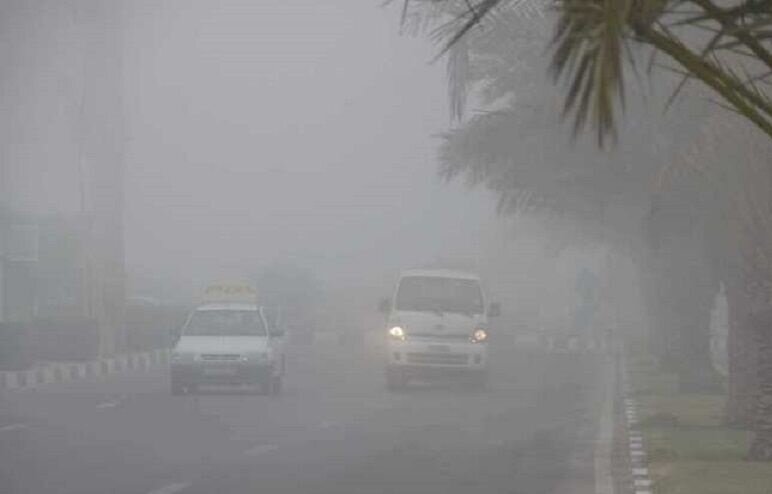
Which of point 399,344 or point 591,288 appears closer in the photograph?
point 399,344

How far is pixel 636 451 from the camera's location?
23.5 metres

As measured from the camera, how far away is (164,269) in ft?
404

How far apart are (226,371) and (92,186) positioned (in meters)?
16.9

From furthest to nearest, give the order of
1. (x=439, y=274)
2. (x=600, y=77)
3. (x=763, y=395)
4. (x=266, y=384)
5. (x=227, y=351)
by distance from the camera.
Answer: (x=439, y=274) < (x=266, y=384) < (x=227, y=351) < (x=763, y=395) < (x=600, y=77)

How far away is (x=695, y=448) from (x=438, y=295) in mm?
17959

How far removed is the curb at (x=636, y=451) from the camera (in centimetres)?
1916

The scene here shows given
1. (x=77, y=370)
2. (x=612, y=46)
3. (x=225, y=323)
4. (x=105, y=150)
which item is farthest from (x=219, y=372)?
(x=612, y=46)

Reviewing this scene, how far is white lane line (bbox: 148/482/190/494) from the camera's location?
18.5m

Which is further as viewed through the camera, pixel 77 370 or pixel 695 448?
pixel 77 370

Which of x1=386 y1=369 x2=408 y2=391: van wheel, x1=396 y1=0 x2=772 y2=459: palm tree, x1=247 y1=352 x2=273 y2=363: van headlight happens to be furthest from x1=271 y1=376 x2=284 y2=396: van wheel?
x1=396 y1=0 x2=772 y2=459: palm tree

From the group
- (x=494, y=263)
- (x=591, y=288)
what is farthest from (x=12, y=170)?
(x=494, y=263)

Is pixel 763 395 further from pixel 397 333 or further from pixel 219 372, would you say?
pixel 397 333

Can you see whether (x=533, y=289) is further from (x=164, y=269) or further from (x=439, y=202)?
(x=164, y=269)

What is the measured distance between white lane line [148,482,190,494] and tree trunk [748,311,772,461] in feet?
18.7
